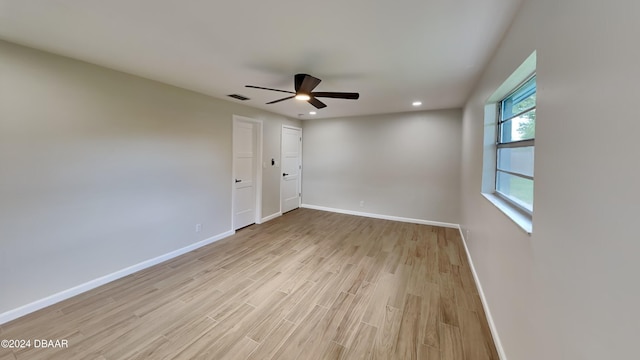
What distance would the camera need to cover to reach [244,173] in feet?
15.3

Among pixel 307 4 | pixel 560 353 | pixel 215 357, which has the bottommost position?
pixel 215 357

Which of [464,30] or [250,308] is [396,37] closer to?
[464,30]

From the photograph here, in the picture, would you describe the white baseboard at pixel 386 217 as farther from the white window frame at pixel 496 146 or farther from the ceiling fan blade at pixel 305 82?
the ceiling fan blade at pixel 305 82

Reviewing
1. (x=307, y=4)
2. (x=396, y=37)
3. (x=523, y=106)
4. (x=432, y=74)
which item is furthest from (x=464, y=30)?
(x=307, y=4)

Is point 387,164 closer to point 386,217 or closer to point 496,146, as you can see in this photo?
point 386,217

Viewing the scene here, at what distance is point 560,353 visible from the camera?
957mm

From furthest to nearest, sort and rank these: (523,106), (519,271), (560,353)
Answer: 1. (523,106)
2. (519,271)
3. (560,353)

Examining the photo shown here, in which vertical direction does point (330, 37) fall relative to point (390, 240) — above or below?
above

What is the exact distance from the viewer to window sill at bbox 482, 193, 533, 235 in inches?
54.5

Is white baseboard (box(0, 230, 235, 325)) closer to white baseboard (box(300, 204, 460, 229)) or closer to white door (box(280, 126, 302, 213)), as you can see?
white door (box(280, 126, 302, 213))

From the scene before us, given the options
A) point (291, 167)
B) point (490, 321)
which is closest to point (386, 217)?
point (291, 167)

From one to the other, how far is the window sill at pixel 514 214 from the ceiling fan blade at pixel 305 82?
80.1 inches

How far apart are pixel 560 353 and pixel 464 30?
2.00 metres

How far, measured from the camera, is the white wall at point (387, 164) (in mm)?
4668
